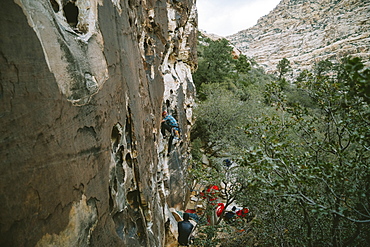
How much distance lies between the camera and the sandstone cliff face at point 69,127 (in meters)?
1.32

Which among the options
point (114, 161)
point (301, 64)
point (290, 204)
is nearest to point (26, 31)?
point (114, 161)

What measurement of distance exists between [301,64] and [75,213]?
56.9 m

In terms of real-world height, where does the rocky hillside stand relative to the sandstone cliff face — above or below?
above

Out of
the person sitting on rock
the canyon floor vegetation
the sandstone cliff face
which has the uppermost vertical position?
the sandstone cliff face

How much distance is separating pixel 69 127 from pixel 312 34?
234ft

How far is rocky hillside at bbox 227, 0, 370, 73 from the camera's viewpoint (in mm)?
41969

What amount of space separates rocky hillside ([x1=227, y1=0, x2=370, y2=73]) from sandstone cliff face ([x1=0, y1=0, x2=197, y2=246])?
142 feet

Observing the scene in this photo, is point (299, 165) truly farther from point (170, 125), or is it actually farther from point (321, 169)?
point (170, 125)

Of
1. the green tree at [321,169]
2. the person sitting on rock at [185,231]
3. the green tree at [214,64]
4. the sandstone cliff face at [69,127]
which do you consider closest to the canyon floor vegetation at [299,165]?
the green tree at [321,169]

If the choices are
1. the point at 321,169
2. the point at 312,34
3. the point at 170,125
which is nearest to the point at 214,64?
the point at 170,125

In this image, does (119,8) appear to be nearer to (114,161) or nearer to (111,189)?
(114,161)

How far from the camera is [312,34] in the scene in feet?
186

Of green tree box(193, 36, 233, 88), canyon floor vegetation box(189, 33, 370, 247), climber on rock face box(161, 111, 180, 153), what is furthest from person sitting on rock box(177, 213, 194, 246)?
green tree box(193, 36, 233, 88)

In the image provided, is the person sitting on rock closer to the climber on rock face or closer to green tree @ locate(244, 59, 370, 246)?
green tree @ locate(244, 59, 370, 246)
